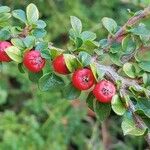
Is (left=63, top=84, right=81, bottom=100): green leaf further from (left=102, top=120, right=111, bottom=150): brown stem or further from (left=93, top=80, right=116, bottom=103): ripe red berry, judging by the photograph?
(left=102, top=120, right=111, bottom=150): brown stem

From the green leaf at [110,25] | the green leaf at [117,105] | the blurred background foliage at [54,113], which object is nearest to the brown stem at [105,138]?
the blurred background foliage at [54,113]

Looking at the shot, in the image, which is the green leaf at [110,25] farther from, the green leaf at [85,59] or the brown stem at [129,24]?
the green leaf at [85,59]

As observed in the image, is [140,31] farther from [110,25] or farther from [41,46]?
[41,46]

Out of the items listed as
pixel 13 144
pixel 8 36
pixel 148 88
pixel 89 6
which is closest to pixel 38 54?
pixel 8 36

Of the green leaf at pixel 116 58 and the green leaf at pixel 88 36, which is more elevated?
the green leaf at pixel 88 36

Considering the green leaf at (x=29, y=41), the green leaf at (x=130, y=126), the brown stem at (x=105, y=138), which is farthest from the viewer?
the brown stem at (x=105, y=138)

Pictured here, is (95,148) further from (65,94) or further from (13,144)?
(65,94)
